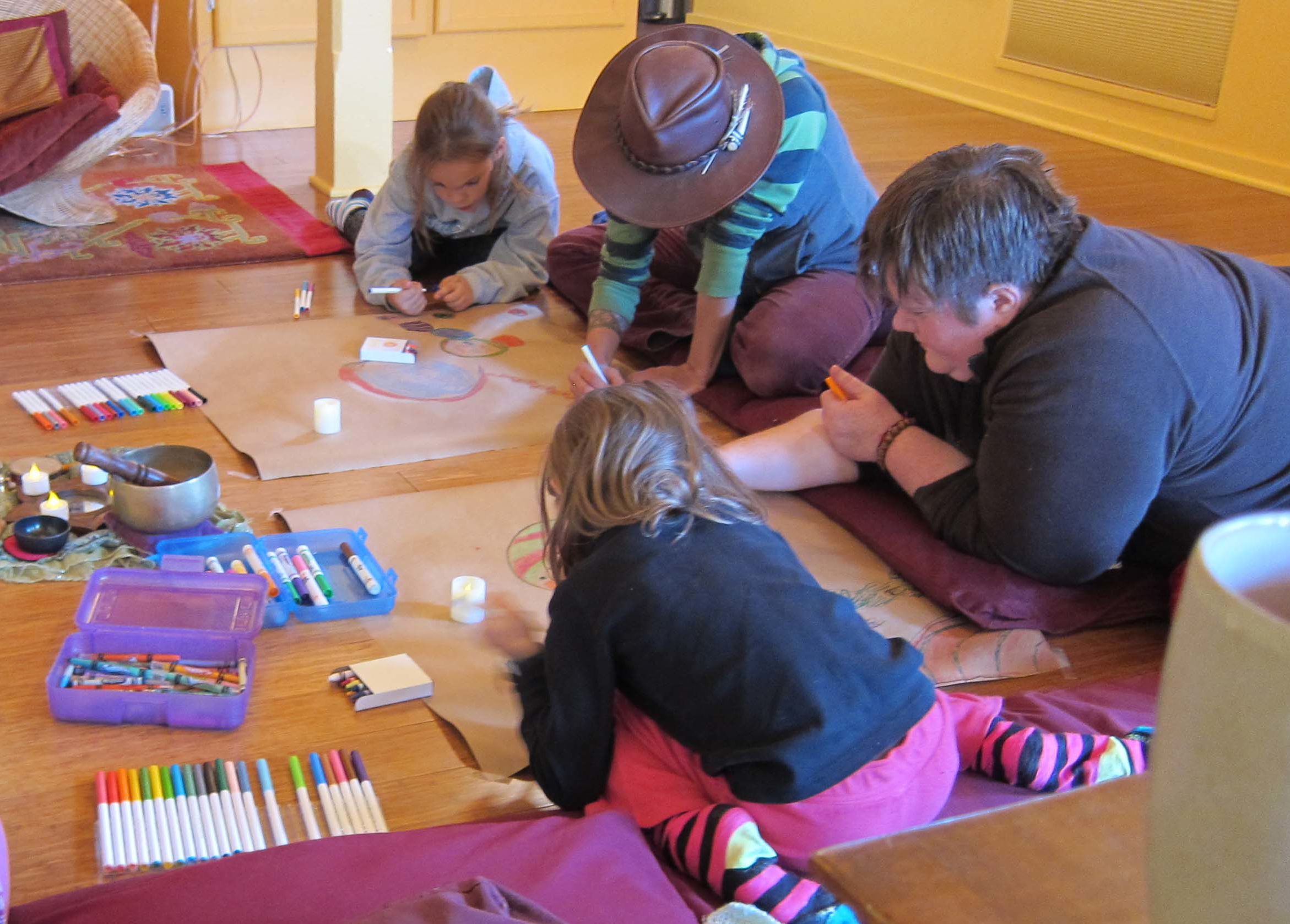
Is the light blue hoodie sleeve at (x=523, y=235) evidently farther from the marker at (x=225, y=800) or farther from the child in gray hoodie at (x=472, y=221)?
the marker at (x=225, y=800)

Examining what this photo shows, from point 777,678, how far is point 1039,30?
5117 millimetres

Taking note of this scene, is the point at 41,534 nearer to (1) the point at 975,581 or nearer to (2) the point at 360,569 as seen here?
(2) the point at 360,569

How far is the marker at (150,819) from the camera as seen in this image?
1.37m

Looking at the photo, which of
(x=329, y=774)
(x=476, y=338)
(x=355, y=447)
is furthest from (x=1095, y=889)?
(x=476, y=338)

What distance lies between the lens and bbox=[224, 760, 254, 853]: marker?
4.59 ft

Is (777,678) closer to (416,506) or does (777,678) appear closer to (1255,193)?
(416,506)

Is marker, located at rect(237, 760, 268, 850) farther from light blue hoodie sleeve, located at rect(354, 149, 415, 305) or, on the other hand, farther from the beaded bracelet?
light blue hoodie sleeve, located at rect(354, 149, 415, 305)

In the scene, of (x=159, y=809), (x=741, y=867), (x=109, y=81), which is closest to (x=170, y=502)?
(x=159, y=809)

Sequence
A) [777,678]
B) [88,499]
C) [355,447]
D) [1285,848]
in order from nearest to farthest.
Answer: [1285,848] < [777,678] < [88,499] < [355,447]

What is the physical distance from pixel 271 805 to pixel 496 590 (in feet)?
1.77

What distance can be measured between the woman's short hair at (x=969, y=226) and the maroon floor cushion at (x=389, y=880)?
0.85 meters

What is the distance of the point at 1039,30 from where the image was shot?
5.63 m

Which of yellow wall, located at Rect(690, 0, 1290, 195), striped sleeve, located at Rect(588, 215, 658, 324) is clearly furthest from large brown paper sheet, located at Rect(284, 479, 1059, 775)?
yellow wall, located at Rect(690, 0, 1290, 195)

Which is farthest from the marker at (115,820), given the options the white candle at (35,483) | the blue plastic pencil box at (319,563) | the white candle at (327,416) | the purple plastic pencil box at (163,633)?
the white candle at (327,416)
